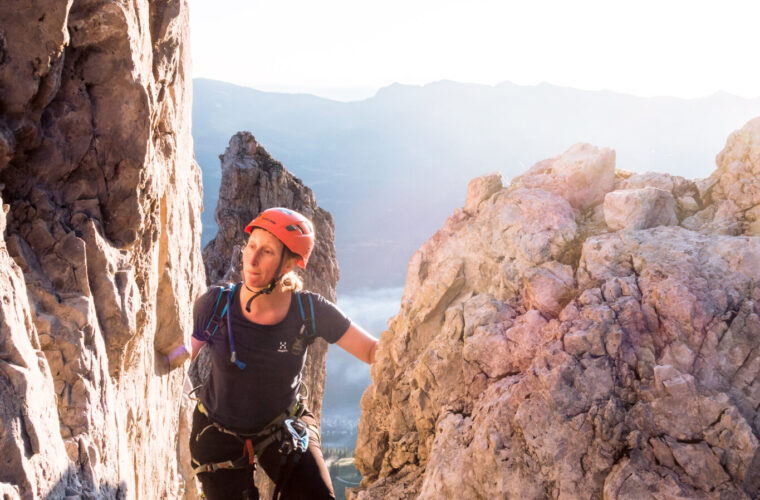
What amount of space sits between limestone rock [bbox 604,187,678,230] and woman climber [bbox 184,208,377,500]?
112 inches

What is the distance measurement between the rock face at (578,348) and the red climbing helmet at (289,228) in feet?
5.55

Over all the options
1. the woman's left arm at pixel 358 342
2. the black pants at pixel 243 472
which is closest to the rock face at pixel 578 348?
the woman's left arm at pixel 358 342

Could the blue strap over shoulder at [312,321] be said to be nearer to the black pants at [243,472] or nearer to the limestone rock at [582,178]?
the black pants at [243,472]

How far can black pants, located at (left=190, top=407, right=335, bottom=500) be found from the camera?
4.73 meters

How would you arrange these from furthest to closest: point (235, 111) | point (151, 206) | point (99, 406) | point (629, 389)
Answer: point (235, 111), point (151, 206), point (629, 389), point (99, 406)

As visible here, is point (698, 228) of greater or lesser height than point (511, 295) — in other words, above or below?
above

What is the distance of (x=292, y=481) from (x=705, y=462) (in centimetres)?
329

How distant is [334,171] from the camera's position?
6973 inches

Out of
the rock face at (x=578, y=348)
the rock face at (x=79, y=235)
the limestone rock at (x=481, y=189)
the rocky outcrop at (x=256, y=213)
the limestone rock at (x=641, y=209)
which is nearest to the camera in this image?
the rock face at (x=79, y=235)

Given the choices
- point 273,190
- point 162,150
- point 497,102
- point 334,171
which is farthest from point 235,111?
point 162,150

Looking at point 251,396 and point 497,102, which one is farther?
point 497,102

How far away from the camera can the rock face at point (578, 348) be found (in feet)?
13.1

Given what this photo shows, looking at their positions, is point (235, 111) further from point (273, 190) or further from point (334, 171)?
point (273, 190)

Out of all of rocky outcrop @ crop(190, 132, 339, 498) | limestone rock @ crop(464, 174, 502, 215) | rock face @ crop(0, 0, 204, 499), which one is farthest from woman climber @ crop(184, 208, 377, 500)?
rocky outcrop @ crop(190, 132, 339, 498)
